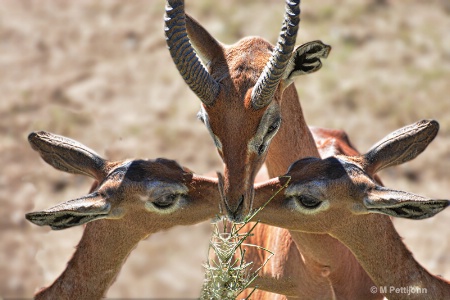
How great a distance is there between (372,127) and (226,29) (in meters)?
3.65

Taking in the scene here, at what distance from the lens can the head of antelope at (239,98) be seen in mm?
7164

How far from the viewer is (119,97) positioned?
16.9 m

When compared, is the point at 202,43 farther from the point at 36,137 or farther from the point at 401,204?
the point at 401,204

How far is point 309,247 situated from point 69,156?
7.11 ft

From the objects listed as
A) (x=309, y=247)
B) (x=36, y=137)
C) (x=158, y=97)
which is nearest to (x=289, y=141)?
(x=309, y=247)

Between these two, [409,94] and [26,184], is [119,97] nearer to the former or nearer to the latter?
[26,184]

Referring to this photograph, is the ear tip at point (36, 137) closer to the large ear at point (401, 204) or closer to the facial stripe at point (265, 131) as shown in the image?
the facial stripe at point (265, 131)

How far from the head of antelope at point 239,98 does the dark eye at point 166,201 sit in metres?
0.39

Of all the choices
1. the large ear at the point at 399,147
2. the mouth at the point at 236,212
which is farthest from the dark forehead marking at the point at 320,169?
the mouth at the point at 236,212

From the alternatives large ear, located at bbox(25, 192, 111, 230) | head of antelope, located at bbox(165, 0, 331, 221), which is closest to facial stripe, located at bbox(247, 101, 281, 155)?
head of antelope, located at bbox(165, 0, 331, 221)

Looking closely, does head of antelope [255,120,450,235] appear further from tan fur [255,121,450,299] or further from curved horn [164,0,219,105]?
curved horn [164,0,219,105]

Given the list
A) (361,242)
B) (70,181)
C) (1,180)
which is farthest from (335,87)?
(361,242)

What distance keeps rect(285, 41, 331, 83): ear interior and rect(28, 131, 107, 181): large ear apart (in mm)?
1849

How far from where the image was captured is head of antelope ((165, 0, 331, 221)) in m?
7.16
